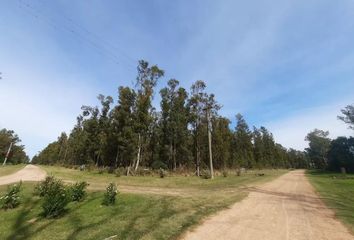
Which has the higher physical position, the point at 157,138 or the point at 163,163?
the point at 157,138

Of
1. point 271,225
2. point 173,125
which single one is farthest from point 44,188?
point 173,125

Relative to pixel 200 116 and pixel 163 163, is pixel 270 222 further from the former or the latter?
pixel 163 163

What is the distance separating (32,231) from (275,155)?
114m

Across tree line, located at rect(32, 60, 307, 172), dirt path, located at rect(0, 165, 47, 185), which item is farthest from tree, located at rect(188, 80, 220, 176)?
dirt path, located at rect(0, 165, 47, 185)

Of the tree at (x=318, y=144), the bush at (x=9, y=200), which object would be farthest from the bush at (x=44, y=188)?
the tree at (x=318, y=144)

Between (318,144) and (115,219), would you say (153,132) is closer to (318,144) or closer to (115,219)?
(115,219)

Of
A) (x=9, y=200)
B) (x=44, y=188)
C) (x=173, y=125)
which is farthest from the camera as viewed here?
(x=173, y=125)

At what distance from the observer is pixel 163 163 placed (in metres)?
47.2

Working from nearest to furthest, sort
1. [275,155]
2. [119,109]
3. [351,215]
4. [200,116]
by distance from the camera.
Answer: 1. [351,215]
2. [119,109]
3. [200,116]
4. [275,155]

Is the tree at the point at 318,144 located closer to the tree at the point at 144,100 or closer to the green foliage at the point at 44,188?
the tree at the point at 144,100

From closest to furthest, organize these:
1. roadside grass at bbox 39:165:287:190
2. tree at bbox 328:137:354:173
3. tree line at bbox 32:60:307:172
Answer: roadside grass at bbox 39:165:287:190, tree line at bbox 32:60:307:172, tree at bbox 328:137:354:173

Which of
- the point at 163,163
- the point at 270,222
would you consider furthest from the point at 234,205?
the point at 163,163

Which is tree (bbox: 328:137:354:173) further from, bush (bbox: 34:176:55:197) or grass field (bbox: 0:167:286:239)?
bush (bbox: 34:176:55:197)

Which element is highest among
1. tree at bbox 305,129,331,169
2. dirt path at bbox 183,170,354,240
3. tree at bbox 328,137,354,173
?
tree at bbox 305,129,331,169
